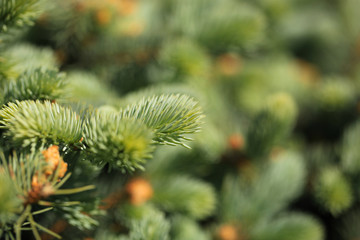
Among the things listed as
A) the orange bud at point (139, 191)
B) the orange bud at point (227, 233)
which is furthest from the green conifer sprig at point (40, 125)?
the orange bud at point (227, 233)

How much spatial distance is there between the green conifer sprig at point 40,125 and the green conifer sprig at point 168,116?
7 cm

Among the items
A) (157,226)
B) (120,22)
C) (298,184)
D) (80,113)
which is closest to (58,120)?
(80,113)

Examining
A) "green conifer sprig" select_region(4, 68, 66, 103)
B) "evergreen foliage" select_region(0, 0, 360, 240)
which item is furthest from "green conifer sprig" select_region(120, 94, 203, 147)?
"green conifer sprig" select_region(4, 68, 66, 103)

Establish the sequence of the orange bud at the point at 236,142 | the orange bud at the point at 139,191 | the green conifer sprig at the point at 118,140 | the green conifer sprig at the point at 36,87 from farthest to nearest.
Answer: the orange bud at the point at 236,142, the orange bud at the point at 139,191, the green conifer sprig at the point at 36,87, the green conifer sprig at the point at 118,140

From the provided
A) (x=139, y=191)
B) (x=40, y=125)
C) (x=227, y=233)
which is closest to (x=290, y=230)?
(x=227, y=233)

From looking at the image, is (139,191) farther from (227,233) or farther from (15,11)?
(15,11)

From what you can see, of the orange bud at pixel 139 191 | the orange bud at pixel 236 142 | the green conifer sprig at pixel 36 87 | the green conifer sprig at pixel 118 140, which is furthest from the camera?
the orange bud at pixel 236 142

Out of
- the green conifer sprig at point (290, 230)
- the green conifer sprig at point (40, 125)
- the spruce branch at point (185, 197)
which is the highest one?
the green conifer sprig at point (40, 125)

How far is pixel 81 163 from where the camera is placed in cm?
55

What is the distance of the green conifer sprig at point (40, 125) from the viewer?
0.41m

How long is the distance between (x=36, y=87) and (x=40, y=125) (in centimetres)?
11

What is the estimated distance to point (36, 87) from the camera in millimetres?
503

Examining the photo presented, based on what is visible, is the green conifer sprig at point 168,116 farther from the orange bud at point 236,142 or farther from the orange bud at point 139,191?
the orange bud at point 236,142

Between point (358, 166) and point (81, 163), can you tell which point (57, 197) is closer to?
point (81, 163)
